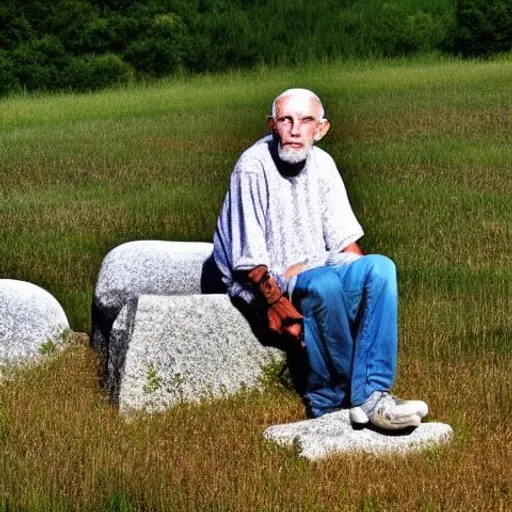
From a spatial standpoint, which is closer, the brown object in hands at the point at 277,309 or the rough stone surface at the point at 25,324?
the brown object in hands at the point at 277,309

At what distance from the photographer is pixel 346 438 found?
19.7ft

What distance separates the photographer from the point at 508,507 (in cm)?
536

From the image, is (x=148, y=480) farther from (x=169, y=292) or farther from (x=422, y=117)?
(x=422, y=117)

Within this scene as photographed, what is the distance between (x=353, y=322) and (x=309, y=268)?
37cm

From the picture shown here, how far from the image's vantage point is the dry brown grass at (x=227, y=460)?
5406 mm

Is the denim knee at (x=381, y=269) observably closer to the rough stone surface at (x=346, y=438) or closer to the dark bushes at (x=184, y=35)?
the rough stone surface at (x=346, y=438)

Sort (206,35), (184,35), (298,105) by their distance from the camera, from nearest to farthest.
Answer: (298,105) → (184,35) → (206,35)

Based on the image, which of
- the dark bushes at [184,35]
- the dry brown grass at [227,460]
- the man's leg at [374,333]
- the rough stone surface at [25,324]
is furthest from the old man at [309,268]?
the dark bushes at [184,35]

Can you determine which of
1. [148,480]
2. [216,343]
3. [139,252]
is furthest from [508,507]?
[139,252]

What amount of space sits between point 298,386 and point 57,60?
1172 inches

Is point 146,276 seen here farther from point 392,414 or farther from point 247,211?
point 392,414

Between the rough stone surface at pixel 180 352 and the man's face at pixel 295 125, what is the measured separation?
2.66ft

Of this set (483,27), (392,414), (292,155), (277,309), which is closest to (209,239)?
(292,155)

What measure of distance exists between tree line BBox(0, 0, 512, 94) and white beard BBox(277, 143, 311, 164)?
2899 centimetres
